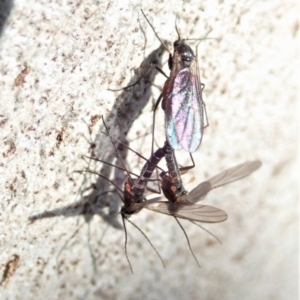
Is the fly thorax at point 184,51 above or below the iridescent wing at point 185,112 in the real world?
above

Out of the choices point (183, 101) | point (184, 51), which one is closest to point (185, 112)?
point (183, 101)

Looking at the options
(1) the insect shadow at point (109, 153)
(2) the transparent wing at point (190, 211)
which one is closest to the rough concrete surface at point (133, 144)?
(1) the insect shadow at point (109, 153)

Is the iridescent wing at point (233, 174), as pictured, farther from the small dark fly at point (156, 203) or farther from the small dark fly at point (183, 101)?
the small dark fly at point (183, 101)

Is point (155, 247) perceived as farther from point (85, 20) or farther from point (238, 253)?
point (85, 20)

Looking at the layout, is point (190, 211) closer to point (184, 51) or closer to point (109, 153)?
point (109, 153)

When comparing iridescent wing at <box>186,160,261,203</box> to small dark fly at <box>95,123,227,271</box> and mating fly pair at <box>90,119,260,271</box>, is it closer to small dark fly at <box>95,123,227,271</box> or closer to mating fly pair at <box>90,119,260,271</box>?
mating fly pair at <box>90,119,260,271</box>

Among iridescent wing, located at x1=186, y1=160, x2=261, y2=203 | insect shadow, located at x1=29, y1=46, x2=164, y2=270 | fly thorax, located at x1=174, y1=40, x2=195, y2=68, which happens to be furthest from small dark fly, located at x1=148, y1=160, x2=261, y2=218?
fly thorax, located at x1=174, y1=40, x2=195, y2=68

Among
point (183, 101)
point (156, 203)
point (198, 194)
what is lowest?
point (156, 203)

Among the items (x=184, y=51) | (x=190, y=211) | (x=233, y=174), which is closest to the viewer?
(x=184, y=51)
